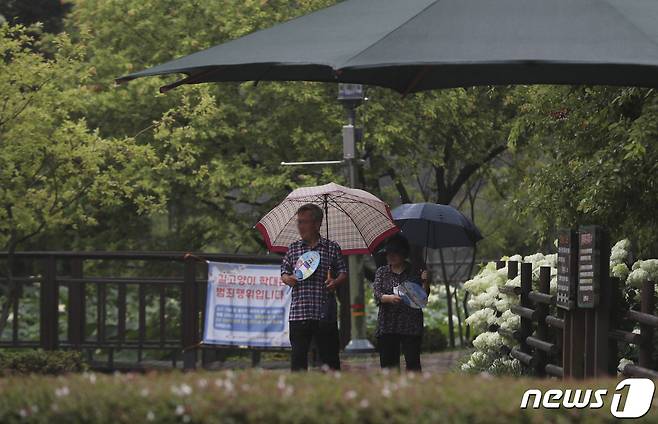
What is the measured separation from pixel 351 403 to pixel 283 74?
4.65 m

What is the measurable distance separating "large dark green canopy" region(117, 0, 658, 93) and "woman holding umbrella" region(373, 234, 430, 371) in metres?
2.23

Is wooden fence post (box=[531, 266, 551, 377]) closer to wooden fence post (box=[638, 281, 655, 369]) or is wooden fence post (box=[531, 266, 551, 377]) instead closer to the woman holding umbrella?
the woman holding umbrella

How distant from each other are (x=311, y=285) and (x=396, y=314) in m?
0.92

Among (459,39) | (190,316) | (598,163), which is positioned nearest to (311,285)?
(598,163)

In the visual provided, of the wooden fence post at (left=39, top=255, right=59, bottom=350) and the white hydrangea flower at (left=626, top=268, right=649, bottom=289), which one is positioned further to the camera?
the wooden fence post at (left=39, top=255, right=59, bottom=350)

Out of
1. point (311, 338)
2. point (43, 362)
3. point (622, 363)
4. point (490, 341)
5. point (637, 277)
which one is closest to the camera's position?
point (622, 363)

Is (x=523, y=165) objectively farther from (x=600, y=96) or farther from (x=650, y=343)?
(x=650, y=343)

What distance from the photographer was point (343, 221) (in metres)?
12.2

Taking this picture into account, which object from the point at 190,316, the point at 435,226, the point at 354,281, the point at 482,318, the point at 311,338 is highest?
the point at 435,226

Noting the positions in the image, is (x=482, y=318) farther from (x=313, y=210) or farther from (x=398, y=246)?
(x=313, y=210)

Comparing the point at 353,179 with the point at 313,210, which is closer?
the point at 313,210

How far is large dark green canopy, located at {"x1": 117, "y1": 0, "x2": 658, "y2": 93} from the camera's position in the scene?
718cm

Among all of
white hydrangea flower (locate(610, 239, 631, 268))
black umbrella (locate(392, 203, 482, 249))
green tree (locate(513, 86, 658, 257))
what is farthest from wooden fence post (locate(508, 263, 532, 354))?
white hydrangea flower (locate(610, 239, 631, 268))

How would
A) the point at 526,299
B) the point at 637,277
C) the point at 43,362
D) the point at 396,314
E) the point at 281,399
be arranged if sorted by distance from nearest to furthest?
1. the point at 281,399
2. the point at 637,277
3. the point at 396,314
4. the point at 526,299
5. the point at 43,362
